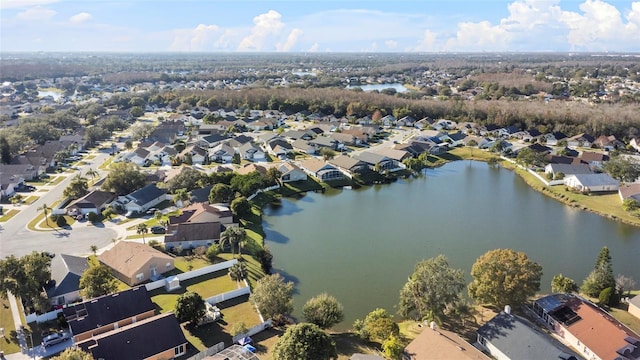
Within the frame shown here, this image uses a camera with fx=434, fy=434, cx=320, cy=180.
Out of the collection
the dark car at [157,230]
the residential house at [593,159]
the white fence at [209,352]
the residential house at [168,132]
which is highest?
the residential house at [168,132]

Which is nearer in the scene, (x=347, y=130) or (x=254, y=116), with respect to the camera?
(x=347, y=130)

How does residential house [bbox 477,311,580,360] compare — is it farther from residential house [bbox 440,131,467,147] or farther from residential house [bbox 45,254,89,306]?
residential house [bbox 440,131,467,147]

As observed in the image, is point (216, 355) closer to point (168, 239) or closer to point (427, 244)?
point (168, 239)

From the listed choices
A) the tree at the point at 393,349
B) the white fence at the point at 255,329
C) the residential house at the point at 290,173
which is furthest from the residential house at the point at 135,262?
the residential house at the point at 290,173

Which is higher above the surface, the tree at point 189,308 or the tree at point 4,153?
the tree at point 4,153

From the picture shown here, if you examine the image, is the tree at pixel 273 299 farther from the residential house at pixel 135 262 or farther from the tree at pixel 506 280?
the tree at pixel 506 280

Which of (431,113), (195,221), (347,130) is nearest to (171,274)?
(195,221)
